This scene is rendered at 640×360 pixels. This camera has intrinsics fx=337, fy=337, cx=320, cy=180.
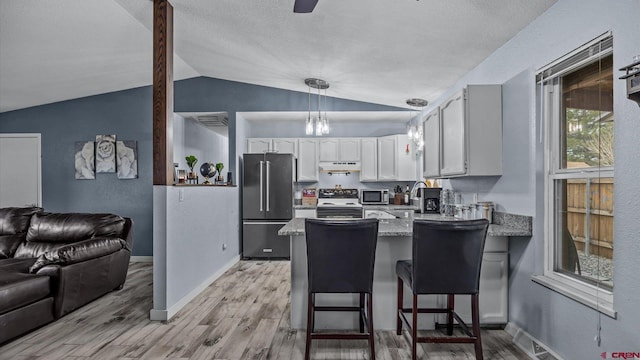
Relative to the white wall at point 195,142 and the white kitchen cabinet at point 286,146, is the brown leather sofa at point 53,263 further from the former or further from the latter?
the white kitchen cabinet at point 286,146

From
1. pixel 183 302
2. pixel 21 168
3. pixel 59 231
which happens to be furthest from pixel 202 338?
pixel 21 168

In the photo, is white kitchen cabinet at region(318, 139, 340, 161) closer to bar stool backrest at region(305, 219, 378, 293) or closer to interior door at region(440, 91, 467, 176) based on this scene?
interior door at region(440, 91, 467, 176)

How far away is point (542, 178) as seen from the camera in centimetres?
Result: 242

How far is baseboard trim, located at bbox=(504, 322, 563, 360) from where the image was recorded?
2.25 meters

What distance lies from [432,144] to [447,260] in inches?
71.5

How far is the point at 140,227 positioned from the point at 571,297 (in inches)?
216

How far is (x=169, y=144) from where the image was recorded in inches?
122

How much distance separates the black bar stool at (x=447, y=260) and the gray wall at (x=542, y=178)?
571mm

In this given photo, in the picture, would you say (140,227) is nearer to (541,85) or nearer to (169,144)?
(169,144)

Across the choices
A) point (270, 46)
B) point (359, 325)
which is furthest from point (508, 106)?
point (270, 46)

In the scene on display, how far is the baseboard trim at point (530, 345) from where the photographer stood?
2.25 m

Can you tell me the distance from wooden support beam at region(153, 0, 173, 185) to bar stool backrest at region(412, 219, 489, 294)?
222 centimetres

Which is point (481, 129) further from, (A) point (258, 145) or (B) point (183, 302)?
(A) point (258, 145)

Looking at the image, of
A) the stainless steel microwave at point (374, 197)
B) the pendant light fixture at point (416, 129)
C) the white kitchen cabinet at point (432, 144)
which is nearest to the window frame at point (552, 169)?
the white kitchen cabinet at point (432, 144)
